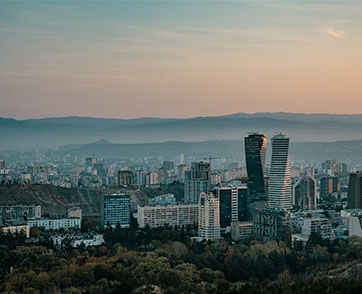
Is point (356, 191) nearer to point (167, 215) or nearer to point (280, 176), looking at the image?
point (280, 176)

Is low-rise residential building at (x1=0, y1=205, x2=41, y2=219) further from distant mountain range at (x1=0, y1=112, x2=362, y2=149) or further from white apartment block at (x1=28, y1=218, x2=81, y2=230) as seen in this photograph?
distant mountain range at (x1=0, y1=112, x2=362, y2=149)

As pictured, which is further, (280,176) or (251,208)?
(280,176)

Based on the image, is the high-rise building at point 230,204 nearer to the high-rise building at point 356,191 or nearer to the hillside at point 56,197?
the high-rise building at point 356,191

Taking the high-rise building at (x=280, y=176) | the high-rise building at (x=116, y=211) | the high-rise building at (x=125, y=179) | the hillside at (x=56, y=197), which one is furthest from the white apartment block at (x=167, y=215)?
the high-rise building at (x=125, y=179)

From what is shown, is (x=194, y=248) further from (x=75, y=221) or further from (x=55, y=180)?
(x=55, y=180)

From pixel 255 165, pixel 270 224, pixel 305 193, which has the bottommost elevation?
pixel 270 224

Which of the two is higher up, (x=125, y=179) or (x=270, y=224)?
(x=125, y=179)

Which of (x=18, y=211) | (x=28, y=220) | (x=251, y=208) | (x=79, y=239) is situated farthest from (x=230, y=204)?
(x=18, y=211)
